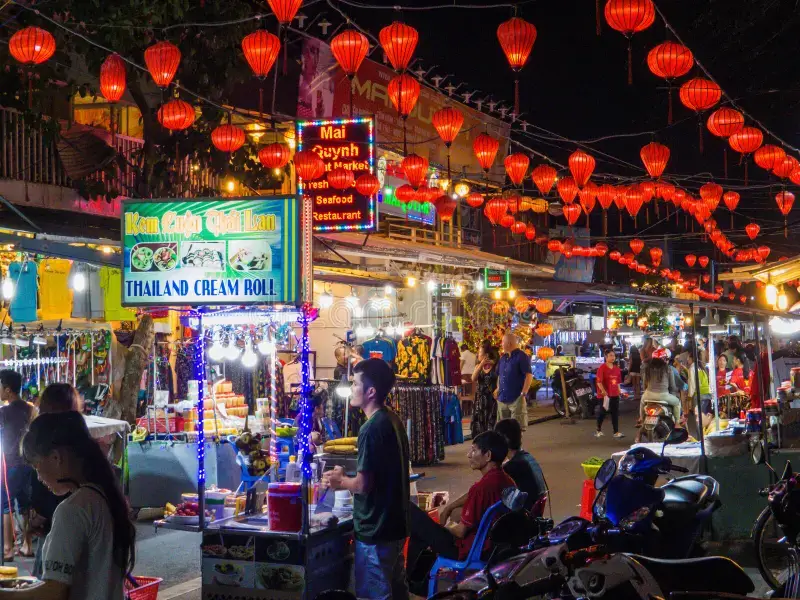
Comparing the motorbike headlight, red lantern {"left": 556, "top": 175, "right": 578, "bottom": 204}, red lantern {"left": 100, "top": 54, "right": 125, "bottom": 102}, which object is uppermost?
red lantern {"left": 100, "top": 54, "right": 125, "bottom": 102}

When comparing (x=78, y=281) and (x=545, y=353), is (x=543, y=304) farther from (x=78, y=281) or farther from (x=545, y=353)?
(x=78, y=281)

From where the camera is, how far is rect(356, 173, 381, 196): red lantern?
1747 cm

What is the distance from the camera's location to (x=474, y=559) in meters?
6.55

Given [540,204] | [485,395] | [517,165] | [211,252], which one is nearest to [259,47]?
[211,252]

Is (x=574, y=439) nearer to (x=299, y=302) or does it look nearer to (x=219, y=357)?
(x=219, y=357)

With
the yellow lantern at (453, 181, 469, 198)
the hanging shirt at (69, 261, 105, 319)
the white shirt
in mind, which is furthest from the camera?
the yellow lantern at (453, 181, 469, 198)

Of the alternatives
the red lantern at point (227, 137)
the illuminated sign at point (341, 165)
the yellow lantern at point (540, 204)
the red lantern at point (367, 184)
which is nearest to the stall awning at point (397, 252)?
the illuminated sign at point (341, 165)

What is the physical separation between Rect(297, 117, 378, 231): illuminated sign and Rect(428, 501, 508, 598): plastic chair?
11486 millimetres

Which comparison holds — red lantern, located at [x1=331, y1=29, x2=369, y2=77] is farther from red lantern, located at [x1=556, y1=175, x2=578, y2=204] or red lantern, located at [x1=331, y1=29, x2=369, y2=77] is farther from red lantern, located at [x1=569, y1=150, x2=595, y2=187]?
red lantern, located at [x1=556, y1=175, x2=578, y2=204]

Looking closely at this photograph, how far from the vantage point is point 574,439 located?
71.2 ft

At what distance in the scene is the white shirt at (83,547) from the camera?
156 inches

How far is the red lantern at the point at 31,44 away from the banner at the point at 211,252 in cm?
589

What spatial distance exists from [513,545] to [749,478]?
599 cm

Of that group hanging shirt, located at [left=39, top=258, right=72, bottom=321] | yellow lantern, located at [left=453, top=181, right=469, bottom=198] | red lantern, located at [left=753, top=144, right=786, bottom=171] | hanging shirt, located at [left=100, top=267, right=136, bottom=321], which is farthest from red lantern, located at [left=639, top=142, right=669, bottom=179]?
hanging shirt, located at [left=39, top=258, right=72, bottom=321]
